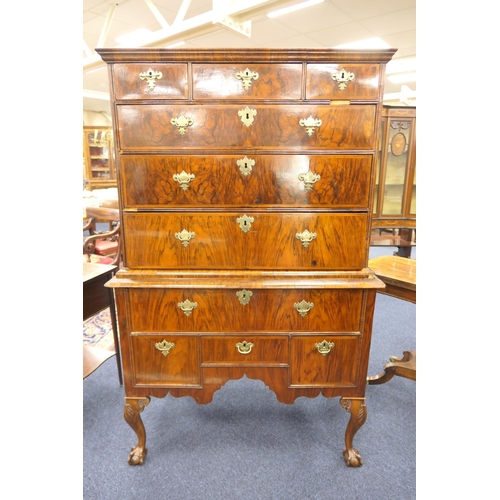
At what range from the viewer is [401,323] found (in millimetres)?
3227

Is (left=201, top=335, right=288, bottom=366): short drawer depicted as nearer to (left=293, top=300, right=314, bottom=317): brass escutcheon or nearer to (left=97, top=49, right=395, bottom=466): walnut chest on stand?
(left=97, top=49, right=395, bottom=466): walnut chest on stand

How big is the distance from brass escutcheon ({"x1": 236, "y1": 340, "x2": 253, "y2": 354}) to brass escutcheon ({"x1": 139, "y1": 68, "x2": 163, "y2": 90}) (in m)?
1.26

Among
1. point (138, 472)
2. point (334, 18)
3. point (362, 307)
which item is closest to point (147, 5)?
point (334, 18)

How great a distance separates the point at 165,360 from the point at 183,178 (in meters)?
0.91

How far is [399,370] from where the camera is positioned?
86.2 inches

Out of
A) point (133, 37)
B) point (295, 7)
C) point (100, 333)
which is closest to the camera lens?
point (100, 333)

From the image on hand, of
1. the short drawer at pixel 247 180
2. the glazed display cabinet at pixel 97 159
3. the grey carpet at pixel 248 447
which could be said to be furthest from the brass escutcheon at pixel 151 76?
the glazed display cabinet at pixel 97 159

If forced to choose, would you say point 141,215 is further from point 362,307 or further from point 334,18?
point 334,18

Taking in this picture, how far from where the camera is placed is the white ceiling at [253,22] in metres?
Answer: 3.72

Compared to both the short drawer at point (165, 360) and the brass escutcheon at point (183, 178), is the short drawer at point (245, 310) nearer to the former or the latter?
the short drawer at point (165, 360)

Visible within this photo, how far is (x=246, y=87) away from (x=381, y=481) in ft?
6.62

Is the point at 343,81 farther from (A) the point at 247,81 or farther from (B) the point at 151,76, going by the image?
(B) the point at 151,76

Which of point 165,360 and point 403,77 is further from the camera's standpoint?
point 403,77

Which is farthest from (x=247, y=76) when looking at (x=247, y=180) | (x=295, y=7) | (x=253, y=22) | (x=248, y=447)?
(x=253, y=22)
